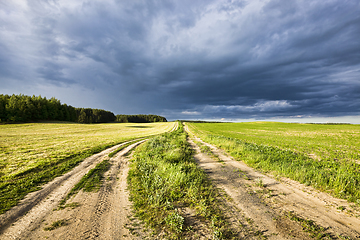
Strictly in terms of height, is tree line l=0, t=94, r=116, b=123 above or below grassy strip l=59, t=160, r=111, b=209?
above

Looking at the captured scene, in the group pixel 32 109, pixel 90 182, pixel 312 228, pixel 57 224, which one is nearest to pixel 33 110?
pixel 32 109

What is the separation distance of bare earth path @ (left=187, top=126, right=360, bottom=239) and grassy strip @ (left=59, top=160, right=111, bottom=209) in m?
7.06

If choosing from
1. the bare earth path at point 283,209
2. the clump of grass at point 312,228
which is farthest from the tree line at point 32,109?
the clump of grass at point 312,228

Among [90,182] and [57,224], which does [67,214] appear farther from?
[90,182]

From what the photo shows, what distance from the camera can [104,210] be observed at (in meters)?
5.80

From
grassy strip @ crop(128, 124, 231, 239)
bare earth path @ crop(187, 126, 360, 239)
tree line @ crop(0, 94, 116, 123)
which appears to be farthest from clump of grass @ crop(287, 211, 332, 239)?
tree line @ crop(0, 94, 116, 123)

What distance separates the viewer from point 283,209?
5.97 meters

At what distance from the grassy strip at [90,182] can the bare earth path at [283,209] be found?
7.06 metres

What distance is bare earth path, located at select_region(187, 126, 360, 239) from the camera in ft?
15.6

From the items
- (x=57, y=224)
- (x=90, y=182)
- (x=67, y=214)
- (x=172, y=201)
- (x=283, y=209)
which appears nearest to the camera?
(x=57, y=224)

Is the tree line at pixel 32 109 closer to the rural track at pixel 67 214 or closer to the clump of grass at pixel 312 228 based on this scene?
the rural track at pixel 67 214

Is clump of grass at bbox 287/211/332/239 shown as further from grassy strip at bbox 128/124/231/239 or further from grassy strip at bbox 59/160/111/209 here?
grassy strip at bbox 59/160/111/209

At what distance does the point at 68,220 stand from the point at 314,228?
8.71 metres

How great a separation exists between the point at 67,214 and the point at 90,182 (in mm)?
3124
